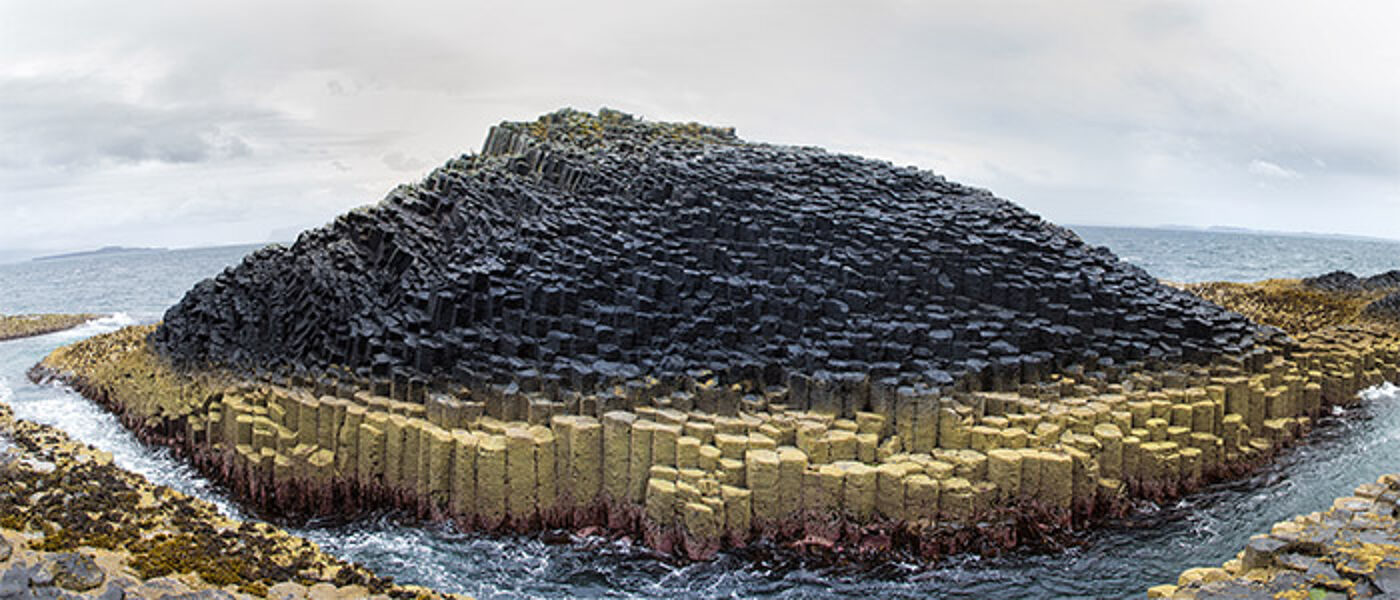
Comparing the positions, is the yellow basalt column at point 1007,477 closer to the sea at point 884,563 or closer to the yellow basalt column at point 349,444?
the sea at point 884,563

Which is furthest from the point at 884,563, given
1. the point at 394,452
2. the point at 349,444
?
the point at 349,444

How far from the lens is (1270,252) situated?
362 ft

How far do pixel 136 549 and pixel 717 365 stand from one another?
26.0 ft

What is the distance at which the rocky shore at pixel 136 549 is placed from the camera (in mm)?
9414

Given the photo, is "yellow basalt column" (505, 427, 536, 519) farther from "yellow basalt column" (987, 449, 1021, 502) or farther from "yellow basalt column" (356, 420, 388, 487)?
"yellow basalt column" (987, 449, 1021, 502)

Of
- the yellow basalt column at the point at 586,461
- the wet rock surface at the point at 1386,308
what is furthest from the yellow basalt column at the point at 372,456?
the wet rock surface at the point at 1386,308

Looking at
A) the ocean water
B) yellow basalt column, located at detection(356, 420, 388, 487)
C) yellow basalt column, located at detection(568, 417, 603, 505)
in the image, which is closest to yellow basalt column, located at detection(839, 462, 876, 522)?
yellow basalt column, located at detection(568, 417, 603, 505)

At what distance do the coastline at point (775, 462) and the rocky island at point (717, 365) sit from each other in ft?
0.14

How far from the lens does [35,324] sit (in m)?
39.0

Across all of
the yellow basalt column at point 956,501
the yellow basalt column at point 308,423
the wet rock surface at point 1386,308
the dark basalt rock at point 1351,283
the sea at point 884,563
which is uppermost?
the dark basalt rock at point 1351,283

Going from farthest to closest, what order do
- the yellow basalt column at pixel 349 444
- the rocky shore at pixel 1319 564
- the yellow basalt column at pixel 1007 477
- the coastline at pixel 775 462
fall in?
the yellow basalt column at pixel 349 444 < the yellow basalt column at pixel 1007 477 < the coastline at pixel 775 462 < the rocky shore at pixel 1319 564

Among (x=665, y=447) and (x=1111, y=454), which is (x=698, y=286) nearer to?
(x=665, y=447)

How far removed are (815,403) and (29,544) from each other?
9970 millimetres

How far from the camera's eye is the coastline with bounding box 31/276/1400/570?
41.6 feet
